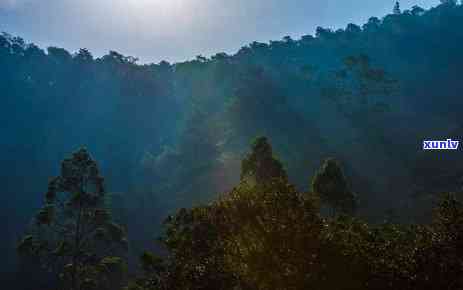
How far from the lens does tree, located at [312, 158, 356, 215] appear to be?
45344mm

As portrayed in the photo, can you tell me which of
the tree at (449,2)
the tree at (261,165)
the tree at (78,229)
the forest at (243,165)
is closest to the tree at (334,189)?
the forest at (243,165)

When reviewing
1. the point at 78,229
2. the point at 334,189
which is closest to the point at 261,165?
the point at 334,189

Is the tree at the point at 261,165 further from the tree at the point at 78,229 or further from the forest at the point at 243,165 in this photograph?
the tree at the point at 78,229

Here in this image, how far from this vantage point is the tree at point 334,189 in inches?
1785

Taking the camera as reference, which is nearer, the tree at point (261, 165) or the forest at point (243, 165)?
the forest at point (243, 165)

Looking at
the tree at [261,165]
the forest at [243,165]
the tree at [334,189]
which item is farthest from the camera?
the tree at [261,165]

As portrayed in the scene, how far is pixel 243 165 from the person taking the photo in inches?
1890

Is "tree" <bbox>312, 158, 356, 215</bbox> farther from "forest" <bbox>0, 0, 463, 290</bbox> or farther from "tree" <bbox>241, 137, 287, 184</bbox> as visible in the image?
"tree" <bbox>241, 137, 287, 184</bbox>

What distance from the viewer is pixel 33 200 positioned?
96.9 metres

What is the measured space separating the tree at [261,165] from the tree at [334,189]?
384 cm

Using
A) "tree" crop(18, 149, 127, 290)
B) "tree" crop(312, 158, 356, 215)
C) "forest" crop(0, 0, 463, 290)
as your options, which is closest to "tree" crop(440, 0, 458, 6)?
"forest" crop(0, 0, 463, 290)

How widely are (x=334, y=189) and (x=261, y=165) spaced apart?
7.61m

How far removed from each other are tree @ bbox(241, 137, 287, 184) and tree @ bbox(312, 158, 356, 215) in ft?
12.6

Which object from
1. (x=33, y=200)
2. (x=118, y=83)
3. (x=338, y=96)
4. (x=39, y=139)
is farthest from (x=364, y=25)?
(x=33, y=200)
